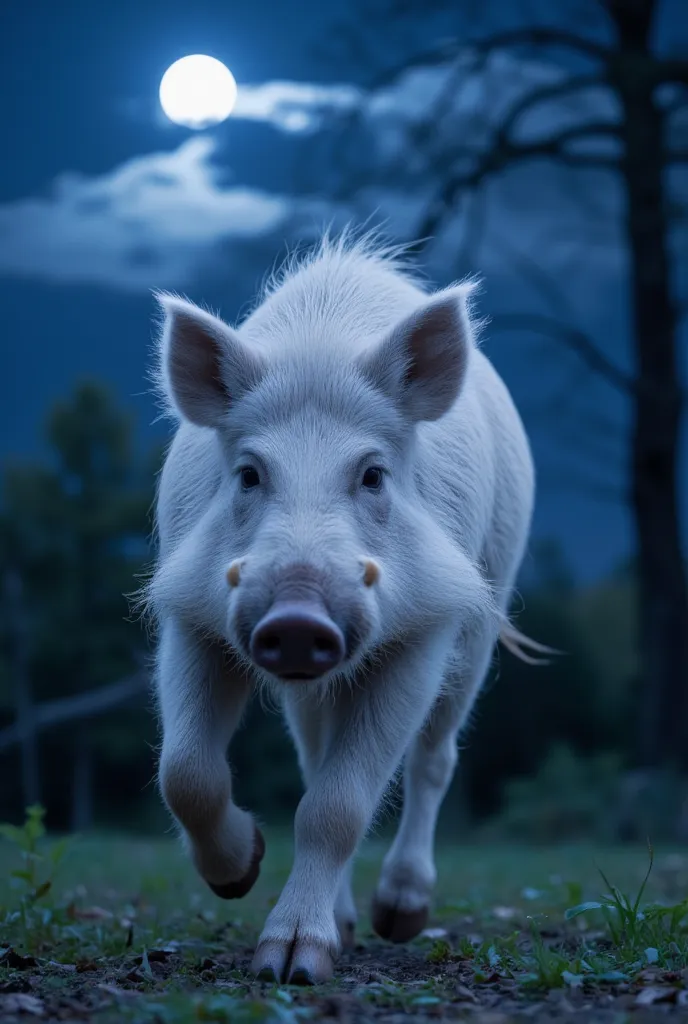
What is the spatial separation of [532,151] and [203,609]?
11.7 metres

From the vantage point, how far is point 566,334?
48.6ft

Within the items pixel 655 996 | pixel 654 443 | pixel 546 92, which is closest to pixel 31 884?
pixel 655 996

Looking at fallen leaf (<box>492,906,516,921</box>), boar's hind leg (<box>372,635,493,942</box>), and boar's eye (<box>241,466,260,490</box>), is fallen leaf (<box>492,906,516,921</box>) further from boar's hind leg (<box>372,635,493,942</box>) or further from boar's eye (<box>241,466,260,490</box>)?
boar's eye (<box>241,466,260,490</box>)

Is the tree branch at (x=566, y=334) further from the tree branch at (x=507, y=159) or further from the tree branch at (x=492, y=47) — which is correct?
the tree branch at (x=492, y=47)

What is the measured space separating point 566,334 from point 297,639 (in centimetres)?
1199

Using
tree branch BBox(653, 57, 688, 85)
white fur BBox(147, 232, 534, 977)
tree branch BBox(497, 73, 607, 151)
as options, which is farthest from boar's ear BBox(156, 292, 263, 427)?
tree branch BBox(653, 57, 688, 85)

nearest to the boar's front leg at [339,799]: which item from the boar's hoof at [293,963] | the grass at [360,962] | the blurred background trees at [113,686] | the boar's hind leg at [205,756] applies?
the boar's hoof at [293,963]

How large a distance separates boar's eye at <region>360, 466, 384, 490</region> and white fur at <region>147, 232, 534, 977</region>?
0.04 metres

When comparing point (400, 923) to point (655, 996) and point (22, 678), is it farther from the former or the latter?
point (22, 678)

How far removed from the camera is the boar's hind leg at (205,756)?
4.13 m

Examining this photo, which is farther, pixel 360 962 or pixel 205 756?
pixel 360 962

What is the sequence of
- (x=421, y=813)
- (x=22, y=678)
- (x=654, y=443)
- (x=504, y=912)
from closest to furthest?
(x=421, y=813) → (x=504, y=912) → (x=654, y=443) → (x=22, y=678)

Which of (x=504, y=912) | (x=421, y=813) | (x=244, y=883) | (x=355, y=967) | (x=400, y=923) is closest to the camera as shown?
(x=355, y=967)

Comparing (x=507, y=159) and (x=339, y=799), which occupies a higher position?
(x=507, y=159)
